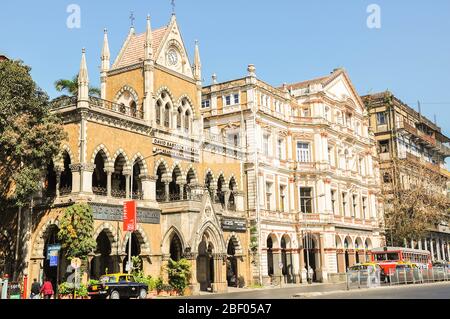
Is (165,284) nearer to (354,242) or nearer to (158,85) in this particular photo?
(158,85)

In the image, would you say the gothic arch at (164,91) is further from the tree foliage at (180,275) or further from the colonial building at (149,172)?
the tree foliage at (180,275)

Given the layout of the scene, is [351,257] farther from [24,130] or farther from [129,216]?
[24,130]

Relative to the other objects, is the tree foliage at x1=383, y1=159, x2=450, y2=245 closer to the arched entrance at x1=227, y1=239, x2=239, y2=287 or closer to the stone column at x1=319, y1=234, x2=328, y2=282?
the stone column at x1=319, y1=234, x2=328, y2=282

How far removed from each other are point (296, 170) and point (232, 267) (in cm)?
1196

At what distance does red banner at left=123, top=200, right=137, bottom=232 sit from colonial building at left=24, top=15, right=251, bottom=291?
1.80 m

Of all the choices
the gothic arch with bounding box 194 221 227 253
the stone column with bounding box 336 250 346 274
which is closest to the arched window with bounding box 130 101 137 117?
the gothic arch with bounding box 194 221 227 253

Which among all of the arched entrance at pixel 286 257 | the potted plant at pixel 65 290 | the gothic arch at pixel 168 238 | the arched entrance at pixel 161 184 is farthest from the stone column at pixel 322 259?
the potted plant at pixel 65 290

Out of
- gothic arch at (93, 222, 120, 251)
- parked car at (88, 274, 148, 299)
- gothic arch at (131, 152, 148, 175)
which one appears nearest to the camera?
parked car at (88, 274, 148, 299)

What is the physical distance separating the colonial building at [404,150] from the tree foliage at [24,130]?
51612mm

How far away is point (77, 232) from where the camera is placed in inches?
1248

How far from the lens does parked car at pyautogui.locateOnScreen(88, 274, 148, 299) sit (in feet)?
93.2

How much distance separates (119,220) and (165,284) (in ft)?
16.4

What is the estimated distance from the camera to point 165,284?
3547cm
